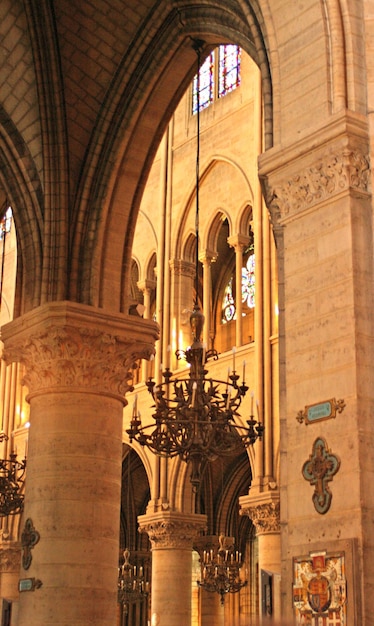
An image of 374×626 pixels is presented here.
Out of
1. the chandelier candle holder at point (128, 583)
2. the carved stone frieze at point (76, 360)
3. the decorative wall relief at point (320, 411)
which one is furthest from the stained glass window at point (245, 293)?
the decorative wall relief at point (320, 411)

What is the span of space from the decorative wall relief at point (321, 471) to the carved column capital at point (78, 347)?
5.28 meters

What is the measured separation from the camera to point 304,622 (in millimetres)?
6949

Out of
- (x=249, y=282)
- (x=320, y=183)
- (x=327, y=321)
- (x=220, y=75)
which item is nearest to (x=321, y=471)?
(x=327, y=321)

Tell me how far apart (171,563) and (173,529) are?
1.99 feet

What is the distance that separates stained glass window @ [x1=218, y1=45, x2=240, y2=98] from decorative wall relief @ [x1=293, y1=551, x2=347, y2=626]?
15.2 m

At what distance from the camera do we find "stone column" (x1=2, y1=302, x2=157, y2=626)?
1130 cm

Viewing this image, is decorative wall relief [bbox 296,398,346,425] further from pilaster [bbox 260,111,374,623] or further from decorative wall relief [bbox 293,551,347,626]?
decorative wall relief [bbox 293,551,347,626]

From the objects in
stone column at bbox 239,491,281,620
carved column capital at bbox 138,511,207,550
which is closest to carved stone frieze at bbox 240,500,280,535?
stone column at bbox 239,491,281,620

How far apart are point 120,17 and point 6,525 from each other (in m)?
13.8

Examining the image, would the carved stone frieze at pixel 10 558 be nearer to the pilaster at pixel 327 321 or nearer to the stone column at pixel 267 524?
the stone column at pixel 267 524

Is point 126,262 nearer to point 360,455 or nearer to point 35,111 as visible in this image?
point 35,111

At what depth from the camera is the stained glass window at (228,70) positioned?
2109cm

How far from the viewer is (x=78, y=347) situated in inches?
482

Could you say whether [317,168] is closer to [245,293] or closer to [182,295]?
[182,295]
